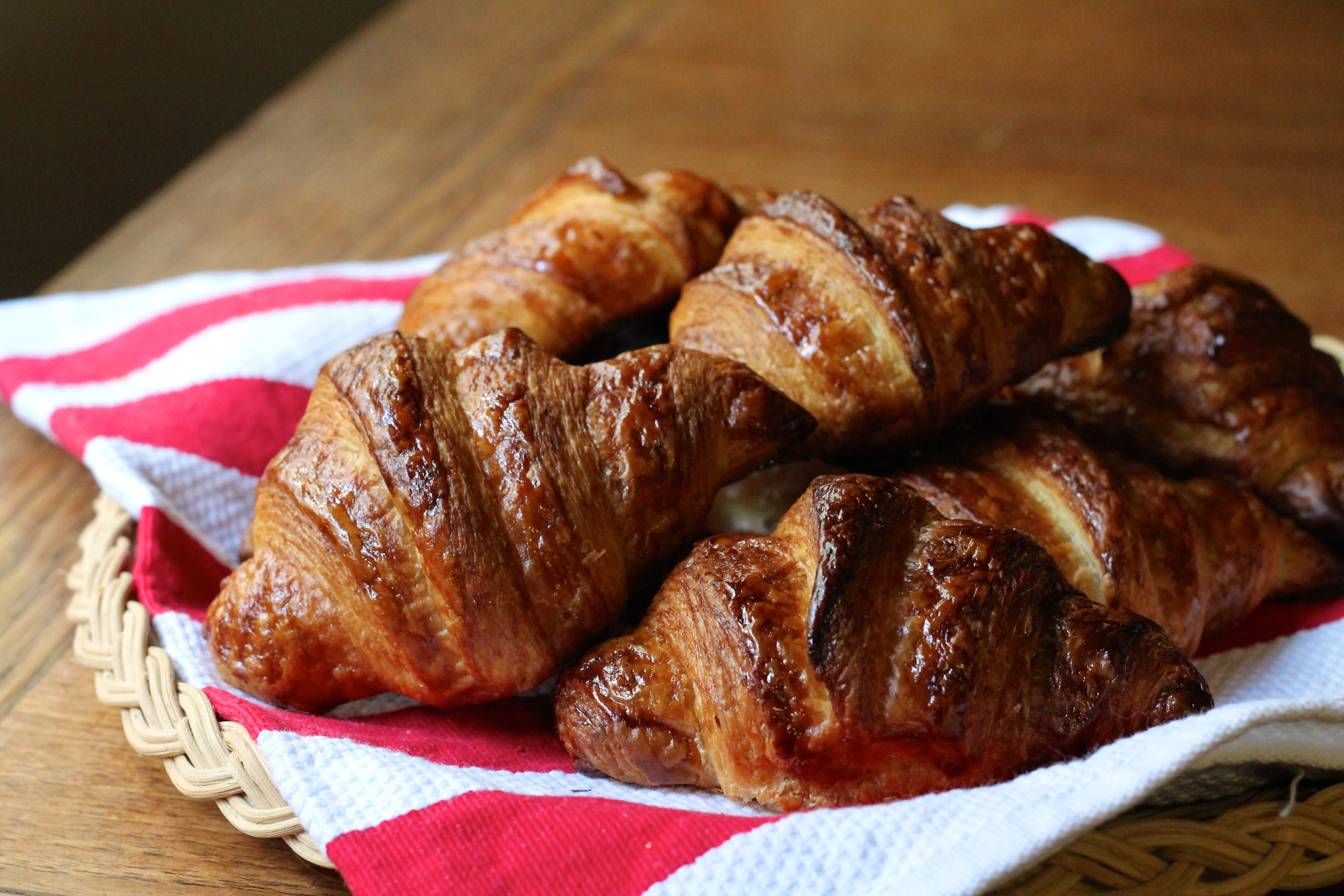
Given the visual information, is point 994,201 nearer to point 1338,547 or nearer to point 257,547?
point 1338,547

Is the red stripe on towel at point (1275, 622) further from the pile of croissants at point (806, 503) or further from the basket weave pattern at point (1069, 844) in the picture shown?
the basket weave pattern at point (1069, 844)

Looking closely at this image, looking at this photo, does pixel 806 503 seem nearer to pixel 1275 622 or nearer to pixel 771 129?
pixel 1275 622

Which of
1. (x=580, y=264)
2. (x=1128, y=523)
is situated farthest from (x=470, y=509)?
(x=1128, y=523)

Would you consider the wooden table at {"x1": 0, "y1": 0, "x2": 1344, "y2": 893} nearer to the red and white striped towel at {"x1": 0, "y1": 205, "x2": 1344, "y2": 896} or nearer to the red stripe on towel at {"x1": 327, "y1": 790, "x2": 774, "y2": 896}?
the red and white striped towel at {"x1": 0, "y1": 205, "x2": 1344, "y2": 896}

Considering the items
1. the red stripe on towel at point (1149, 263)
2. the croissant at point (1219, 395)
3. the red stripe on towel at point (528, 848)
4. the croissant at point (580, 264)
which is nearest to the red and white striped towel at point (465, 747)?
the red stripe on towel at point (528, 848)

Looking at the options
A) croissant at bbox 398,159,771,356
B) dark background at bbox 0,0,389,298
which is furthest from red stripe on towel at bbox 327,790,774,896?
dark background at bbox 0,0,389,298

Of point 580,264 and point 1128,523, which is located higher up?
point 580,264
